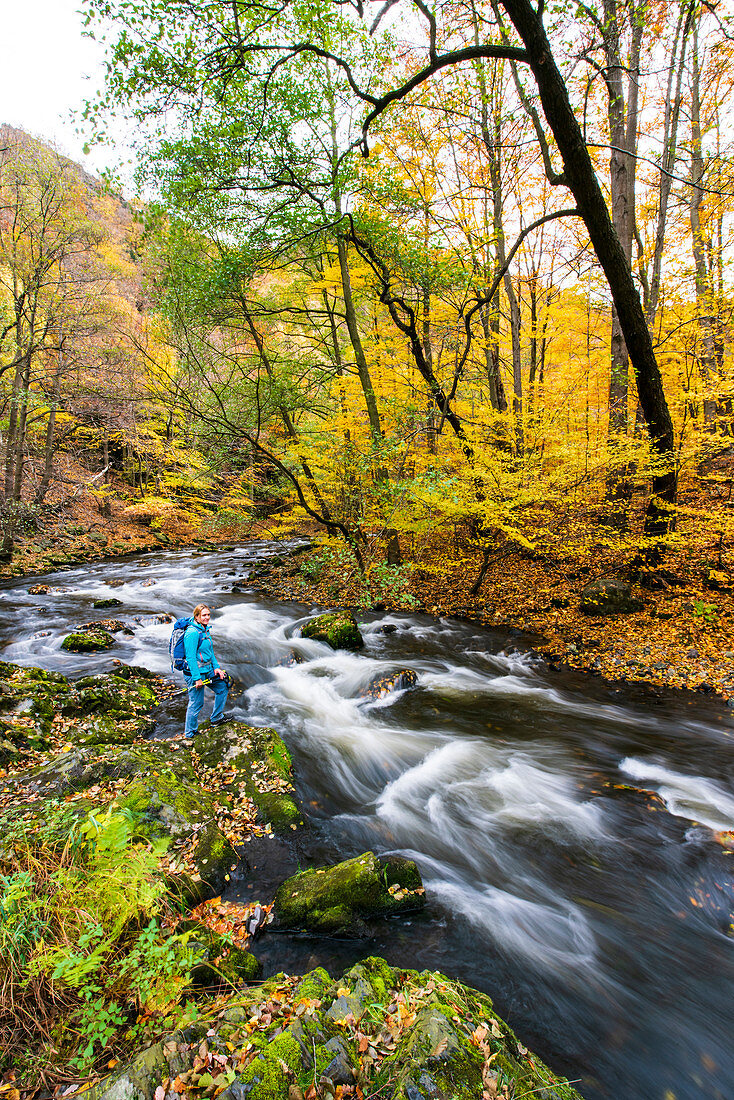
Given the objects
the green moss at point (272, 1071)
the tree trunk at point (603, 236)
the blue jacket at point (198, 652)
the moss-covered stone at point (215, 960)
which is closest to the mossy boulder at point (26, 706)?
the blue jacket at point (198, 652)

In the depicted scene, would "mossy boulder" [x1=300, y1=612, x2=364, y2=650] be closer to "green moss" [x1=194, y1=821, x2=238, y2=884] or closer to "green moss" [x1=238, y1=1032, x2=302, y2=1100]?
"green moss" [x1=194, y1=821, x2=238, y2=884]

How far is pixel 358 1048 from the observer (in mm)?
2033

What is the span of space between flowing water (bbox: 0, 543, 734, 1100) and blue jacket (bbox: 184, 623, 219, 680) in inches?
43.6

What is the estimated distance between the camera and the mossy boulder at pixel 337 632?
9.73 meters

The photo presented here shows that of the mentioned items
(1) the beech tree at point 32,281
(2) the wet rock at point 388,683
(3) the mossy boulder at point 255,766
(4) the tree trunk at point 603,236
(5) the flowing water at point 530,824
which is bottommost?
(5) the flowing water at point 530,824

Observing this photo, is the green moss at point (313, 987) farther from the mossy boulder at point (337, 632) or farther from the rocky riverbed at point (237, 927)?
the mossy boulder at point (337, 632)

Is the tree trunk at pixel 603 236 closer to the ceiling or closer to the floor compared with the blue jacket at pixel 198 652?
closer to the ceiling

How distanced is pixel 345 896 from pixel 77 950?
75.9 inches

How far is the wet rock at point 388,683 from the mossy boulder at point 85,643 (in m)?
5.42

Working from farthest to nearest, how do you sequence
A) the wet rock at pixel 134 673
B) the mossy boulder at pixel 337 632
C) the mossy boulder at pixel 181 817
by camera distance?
the mossy boulder at pixel 337 632 → the wet rock at pixel 134 673 → the mossy boulder at pixel 181 817

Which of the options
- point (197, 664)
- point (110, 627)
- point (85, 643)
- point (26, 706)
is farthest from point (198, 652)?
point (110, 627)

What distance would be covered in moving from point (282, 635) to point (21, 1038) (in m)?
8.32

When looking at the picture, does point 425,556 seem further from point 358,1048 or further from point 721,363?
point 358,1048

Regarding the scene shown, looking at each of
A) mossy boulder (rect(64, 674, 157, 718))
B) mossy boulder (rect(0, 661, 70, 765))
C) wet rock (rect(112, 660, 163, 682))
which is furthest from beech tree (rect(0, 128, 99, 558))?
mossy boulder (rect(64, 674, 157, 718))
